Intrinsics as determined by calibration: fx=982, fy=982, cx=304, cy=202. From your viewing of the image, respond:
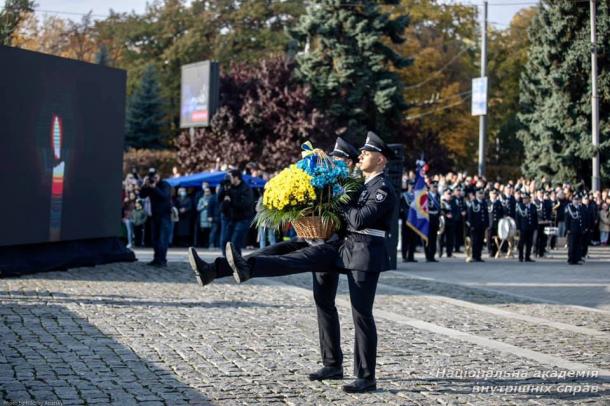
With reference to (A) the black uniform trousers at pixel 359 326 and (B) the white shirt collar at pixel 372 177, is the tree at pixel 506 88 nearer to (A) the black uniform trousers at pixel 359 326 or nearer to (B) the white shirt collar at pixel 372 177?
(B) the white shirt collar at pixel 372 177

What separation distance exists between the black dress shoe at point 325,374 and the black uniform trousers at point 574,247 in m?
18.5

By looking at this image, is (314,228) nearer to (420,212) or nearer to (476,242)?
(420,212)

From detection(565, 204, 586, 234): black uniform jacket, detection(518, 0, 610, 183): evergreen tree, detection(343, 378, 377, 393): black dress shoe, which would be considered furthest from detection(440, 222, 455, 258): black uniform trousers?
detection(343, 378, 377, 393): black dress shoe

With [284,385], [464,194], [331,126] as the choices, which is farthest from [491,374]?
[331,126]

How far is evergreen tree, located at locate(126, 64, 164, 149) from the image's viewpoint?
5412 centimetres

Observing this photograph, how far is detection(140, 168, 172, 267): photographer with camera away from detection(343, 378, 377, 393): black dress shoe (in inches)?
458

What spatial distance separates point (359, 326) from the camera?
8.04 metres

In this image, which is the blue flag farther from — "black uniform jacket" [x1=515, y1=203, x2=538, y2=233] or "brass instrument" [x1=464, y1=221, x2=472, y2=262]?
"black uniform jacket" [x1=515, y1=203, x2=538, y2=233]

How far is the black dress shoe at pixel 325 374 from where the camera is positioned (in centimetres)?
830

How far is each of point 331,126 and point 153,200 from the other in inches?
985

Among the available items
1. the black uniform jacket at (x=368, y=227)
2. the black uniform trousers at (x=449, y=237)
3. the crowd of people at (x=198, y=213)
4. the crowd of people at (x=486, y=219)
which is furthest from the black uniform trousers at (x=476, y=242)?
the black uniform jacket at (x=368, y=227)

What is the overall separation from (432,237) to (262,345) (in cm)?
1493

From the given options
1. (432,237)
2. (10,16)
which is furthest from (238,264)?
(10,16)

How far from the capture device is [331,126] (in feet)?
144
